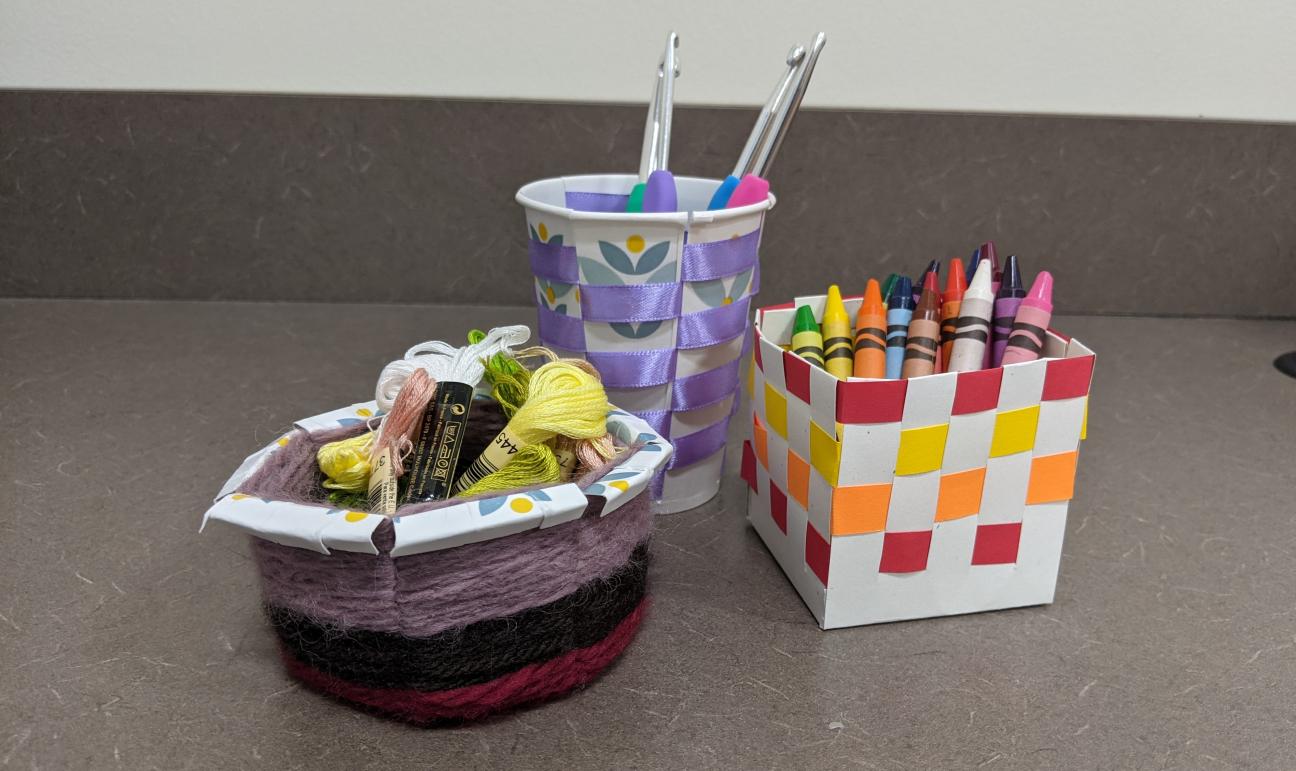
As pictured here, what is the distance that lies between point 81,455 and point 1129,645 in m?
0.64

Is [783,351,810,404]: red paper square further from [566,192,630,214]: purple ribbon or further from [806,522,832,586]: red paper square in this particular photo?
[566,192,630,214]: purple ribbon

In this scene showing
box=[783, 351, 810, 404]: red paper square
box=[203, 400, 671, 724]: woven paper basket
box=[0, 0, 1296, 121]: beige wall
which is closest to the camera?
box=[203, 400, 671, 724]: woven paper basket

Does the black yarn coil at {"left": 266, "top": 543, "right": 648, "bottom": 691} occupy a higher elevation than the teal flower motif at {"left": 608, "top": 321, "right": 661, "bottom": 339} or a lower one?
lower

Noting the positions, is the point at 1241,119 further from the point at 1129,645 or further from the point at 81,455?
the point at 81,455

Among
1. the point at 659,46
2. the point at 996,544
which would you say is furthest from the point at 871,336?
the point at 659,46

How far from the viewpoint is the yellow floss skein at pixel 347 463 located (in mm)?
434

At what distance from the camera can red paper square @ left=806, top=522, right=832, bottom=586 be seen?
0.47 metres

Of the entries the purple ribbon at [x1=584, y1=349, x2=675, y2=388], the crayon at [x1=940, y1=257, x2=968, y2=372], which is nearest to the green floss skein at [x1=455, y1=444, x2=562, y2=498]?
the purple ribbon at [x1=584, y1=349, x2=675, y2=388]

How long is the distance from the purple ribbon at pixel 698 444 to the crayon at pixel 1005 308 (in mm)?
175

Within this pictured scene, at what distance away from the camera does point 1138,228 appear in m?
0.91

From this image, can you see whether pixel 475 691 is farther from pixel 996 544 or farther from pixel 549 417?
pixel 996 544

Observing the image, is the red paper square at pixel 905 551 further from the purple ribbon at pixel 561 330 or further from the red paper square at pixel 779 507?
the purple ribbon at pixel 561 330

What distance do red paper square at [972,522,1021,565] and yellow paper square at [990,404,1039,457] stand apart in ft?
0.14

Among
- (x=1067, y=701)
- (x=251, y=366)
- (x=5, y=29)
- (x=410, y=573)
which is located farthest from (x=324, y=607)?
(x=5, y=29)
